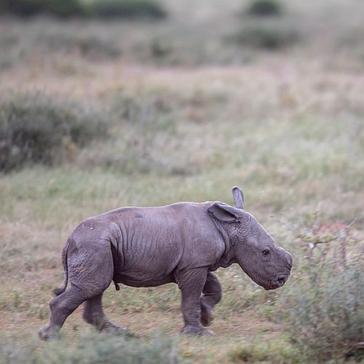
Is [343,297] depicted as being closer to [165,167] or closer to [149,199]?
[149,199]

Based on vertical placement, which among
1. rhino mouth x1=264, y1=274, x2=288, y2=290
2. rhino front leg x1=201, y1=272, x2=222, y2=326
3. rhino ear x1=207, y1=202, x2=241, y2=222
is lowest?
rhino front leg x1=201, y1=272, x2=222, y2=326

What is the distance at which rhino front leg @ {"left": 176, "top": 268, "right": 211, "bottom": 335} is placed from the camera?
6434 mm

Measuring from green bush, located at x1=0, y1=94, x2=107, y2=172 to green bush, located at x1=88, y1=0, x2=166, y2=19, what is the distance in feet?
66.3

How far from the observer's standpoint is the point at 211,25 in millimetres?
32219

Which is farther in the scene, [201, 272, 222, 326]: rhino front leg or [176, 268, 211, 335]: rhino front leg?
[201, 272, 222, 326]: rhino front leg

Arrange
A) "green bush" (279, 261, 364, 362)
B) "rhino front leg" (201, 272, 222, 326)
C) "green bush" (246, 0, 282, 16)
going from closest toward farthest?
"green bush" (279, 261, 364, 362), "rhino front leg" (201, 272, 222, 326), "green bush" (246, 0, 282, 16)

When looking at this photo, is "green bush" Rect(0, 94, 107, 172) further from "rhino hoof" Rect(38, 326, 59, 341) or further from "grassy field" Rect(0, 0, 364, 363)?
"rhino hoof" Rect(38, 326, 59, 341)

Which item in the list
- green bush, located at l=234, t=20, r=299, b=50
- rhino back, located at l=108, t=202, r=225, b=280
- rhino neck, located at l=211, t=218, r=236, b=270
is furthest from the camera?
green bush, located at l=234, t=20, r=299, b=50

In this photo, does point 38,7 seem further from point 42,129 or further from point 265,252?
point 265,252

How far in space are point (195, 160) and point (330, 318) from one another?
6.84 metres

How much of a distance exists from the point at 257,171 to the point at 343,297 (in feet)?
20.2

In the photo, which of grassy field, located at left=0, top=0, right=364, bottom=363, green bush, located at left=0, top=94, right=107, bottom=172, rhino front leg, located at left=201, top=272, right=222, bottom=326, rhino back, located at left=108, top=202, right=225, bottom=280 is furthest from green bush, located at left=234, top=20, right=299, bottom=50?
rhino back, located at left=108, top=202, right=225, bottom=280

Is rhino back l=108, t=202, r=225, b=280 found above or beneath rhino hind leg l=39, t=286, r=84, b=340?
above

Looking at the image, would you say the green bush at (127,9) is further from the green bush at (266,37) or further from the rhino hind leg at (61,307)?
the rhino hind leg at (61,307)
